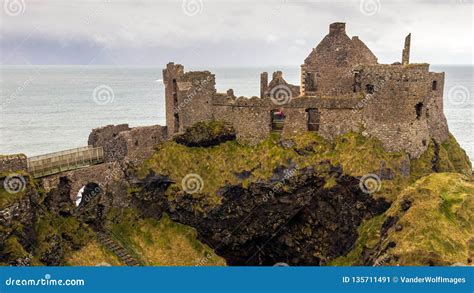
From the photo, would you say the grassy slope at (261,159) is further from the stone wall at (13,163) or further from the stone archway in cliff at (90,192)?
the stone wall at (13,163)

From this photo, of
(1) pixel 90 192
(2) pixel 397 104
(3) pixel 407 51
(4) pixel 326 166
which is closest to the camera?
(4) pixel 326 166

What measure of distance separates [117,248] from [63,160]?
7619mm

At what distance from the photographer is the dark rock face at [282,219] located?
122ft

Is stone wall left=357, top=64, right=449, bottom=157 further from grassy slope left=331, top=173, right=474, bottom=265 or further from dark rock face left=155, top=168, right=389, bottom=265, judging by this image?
grassy slope left=331, top=173, right=474, bottom=265

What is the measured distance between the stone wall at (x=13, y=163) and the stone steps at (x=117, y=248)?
7744mm

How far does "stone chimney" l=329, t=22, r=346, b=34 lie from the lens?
142ft

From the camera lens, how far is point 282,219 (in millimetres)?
39000

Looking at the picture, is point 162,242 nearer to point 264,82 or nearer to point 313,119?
point 313,119

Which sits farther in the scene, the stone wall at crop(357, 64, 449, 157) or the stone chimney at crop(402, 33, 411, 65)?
the stone chimney at crop(402, 33, 411, 65)

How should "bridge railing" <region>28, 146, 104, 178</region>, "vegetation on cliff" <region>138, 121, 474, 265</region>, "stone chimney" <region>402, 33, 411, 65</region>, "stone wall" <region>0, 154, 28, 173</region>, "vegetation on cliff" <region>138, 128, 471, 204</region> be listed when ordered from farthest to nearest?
"stone chimney" <region>402, 33, 411, 65</region>, "vegetation on cliff" <region>138, 128, 471, 204</region>, "bridge railing" <region>28, 146, 104, 178</region>, "vegetation on cliff" <region>138, 121, 474, 265</region>, "stone wall" <region>0, 154, 28, 173</region>

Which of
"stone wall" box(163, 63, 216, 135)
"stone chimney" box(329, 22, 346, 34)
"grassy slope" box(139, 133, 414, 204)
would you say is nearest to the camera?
"grassy slope" box(139, 133, 414, 204)

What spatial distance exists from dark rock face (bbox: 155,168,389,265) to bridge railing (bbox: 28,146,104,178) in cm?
730

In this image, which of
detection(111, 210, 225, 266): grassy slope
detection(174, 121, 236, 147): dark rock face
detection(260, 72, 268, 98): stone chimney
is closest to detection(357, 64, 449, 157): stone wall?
detection(260, 72, 268, 98): stone chimney

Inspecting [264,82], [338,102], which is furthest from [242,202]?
[264,82]
